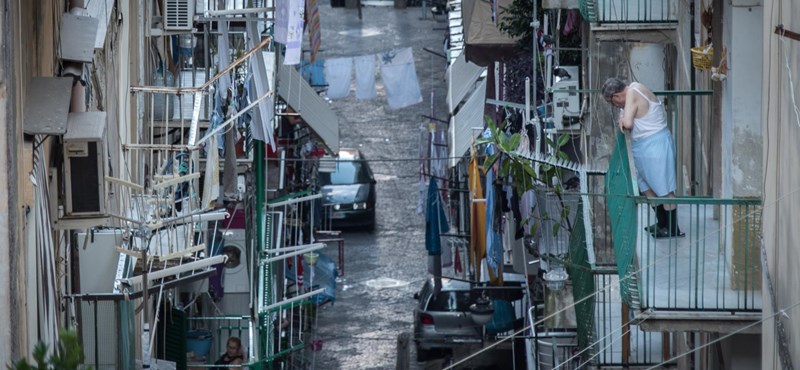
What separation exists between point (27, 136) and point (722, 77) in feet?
18.7

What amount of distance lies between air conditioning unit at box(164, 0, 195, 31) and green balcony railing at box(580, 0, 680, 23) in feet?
21.5

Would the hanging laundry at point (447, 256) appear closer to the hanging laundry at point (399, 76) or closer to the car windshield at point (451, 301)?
the car windshield at point (451, 301)

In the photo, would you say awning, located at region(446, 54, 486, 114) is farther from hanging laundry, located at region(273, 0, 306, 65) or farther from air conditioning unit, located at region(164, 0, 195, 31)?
air conditioning unit, located at region(164, 0, 195, 31)

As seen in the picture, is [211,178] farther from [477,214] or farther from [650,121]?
[477,214]

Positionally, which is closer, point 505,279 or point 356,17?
point 505,279

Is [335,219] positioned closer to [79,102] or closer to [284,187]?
[284,187]

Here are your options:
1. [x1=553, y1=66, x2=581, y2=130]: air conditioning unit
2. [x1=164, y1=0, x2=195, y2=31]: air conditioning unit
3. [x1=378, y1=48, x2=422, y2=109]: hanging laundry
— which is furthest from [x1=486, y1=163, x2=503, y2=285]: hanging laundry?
[x1=378, y1=48, x2=422, y2=109]: hanging laundry

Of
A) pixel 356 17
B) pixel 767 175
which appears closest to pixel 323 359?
pixel 767 175

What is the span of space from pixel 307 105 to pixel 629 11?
13226mm

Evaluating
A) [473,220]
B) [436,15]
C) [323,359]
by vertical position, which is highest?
[436,15]

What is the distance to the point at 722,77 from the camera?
13977mm

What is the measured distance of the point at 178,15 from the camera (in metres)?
22.1

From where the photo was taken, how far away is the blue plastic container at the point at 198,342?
24703 millimetres

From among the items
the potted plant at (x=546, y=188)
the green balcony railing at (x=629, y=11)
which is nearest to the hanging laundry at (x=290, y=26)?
the potted plant at (x=546, y=188)
